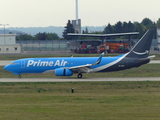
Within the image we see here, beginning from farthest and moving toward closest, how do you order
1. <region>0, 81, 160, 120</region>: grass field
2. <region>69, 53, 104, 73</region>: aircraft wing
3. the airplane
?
the airplane → <region>69, 53, 104, 73</region>: aircraft wing → <region>0, 81, 160, 120</region>: grass field

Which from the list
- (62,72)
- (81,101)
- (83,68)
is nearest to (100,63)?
(83,68)

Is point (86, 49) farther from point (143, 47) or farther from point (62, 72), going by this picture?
point (62, 72)

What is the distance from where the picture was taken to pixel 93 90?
97.4ft

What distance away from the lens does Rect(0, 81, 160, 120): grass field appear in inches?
764

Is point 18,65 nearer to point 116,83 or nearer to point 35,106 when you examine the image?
point 116,83

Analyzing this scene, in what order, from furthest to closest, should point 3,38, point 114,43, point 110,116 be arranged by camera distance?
1. point 3,38
2. point 114,43
3. point 110,116

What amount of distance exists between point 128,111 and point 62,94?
865 cm

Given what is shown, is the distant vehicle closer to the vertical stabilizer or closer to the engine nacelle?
the vertical stabilizer

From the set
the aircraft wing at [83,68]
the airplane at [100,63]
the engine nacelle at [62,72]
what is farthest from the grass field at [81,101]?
the airplane at [100,63]

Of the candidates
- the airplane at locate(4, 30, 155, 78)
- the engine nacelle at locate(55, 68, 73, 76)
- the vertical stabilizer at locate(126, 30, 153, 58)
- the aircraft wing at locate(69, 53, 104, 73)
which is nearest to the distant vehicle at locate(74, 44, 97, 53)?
the airplane at locate(4, 30, 155, 78)

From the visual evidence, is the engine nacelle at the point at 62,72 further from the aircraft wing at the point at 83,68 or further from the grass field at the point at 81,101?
the grass field at the point at 81,101

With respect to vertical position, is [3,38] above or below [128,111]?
above

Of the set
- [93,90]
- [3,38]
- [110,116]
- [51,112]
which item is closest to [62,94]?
[93,90]

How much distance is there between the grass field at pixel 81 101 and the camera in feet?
63.7
